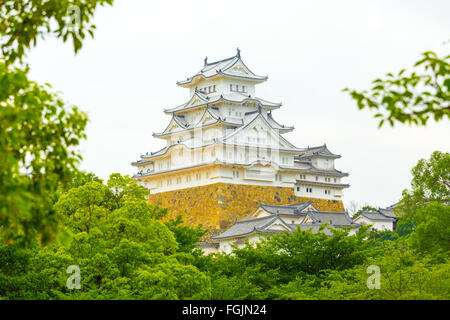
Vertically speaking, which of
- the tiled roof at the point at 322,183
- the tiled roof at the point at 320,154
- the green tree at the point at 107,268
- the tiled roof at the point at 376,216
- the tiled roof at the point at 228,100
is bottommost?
the green tree at the point at 107,268

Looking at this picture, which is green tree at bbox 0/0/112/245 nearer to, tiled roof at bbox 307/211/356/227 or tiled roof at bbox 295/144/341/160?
tiled roof at bbox 307/211/356/227

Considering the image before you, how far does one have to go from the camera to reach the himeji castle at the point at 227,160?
53875mm

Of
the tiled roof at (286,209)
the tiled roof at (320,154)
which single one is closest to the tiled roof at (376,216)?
the tiled roof at (320,154)

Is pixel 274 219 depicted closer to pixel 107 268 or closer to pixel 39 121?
pixel 107 268

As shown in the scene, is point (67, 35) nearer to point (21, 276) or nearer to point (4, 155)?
point (4, 155)

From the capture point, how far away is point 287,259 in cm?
2639

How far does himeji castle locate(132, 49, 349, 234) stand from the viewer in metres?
53.9

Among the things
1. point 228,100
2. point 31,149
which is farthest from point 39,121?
point 228,100

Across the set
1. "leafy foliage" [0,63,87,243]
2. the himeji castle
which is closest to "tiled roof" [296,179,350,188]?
the himeji castle

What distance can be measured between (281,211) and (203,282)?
3189 cm

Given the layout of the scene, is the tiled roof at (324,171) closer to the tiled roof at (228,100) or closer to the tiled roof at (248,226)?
the tiled roof at (228,100)

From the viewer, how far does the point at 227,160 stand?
5409 cm
